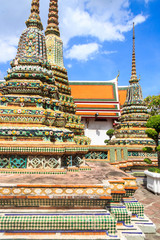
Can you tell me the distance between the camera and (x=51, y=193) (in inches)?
126

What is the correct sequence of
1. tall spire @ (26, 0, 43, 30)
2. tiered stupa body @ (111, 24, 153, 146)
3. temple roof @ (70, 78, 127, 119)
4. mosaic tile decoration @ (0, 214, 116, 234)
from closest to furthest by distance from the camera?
mosaic tile decoration @ (0, 214, 116, 234) → tall spire @ (26, 0, 43, 30) → tiered stupa body @ (111, 24, 153, 146) → temple roof @ (70, 78, 127, 119)

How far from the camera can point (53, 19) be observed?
1391 cm

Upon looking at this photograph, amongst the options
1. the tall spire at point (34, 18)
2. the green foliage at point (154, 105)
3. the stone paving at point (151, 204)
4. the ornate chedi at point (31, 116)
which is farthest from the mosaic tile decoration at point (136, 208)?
the green foliage at point (154, 105)

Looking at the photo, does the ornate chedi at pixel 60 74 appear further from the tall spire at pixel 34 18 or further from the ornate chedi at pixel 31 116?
the tall spire at pixel 34 18

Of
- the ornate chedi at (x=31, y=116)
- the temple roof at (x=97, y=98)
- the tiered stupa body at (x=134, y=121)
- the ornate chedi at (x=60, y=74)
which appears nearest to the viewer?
the ornate chedi at (x=31, y=116)

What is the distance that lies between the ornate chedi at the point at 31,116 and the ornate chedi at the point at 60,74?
11.6 ft

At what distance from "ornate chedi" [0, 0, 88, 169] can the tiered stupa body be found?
7.09 m

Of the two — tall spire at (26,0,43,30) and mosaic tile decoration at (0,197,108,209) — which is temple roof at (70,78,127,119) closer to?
tall spire at (26,0,43,30)

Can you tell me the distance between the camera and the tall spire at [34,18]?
7459 mm

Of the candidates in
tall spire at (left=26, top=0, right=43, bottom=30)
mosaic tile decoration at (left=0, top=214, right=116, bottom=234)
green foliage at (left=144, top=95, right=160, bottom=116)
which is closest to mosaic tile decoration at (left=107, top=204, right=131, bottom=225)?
mosaic tile decoration at (left=0, top=214, right=116, bottom=234)

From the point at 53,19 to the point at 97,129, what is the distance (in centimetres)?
1376

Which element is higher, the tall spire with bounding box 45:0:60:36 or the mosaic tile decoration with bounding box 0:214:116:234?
the tall spire with bounding box 45:0:60:36

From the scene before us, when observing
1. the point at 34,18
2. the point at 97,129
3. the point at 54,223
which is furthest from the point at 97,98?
the point at 54,223

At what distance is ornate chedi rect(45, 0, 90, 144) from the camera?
10781 millimetres
